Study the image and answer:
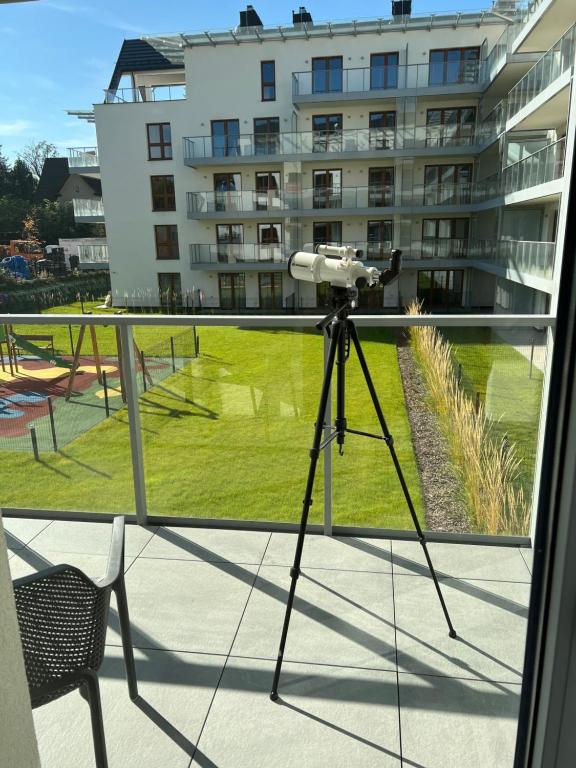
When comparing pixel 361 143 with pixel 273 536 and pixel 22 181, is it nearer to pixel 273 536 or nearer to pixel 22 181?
pixel 22 181

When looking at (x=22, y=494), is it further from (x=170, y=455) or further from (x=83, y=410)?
(x=170, y=455)

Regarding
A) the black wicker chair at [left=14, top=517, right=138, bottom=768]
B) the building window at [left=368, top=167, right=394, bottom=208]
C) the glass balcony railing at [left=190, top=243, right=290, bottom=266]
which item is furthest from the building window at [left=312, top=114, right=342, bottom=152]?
the black wicker chair at [left=14, top=517, right=138, bottom=768]

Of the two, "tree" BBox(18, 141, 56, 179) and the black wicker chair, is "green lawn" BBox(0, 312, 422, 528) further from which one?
"tree" BBox(18, 141, 56, 179)

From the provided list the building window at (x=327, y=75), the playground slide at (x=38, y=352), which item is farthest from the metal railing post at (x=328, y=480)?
the building window at (x=327, y=75)

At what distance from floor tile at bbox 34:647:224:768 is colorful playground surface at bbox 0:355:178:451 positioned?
39.4 inches

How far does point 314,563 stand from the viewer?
2.08 m

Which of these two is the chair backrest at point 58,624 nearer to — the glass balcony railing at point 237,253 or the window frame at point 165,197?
the glass balcony railing at point 237,253

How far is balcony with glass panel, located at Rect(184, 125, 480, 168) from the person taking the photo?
50.8 feet

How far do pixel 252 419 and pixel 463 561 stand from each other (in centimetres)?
97

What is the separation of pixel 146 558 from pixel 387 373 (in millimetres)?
1169

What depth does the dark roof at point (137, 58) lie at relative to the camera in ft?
21.3

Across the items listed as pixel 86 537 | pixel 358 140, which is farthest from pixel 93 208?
pixel 86 537

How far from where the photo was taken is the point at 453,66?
15742 mm

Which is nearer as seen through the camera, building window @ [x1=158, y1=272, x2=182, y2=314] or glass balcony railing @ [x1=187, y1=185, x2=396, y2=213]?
glass balcony railing @ [x1=187, y1=185, x2=396, y2=213]
